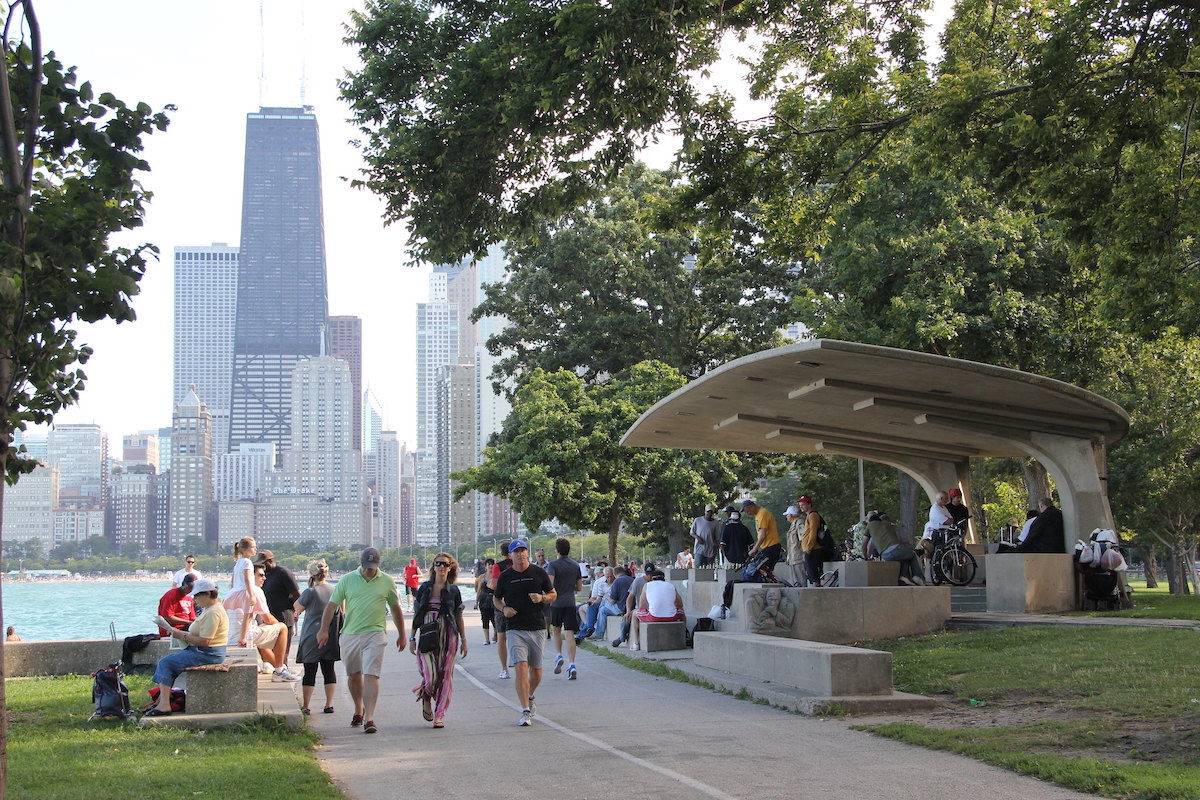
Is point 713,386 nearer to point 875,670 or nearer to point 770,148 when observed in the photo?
point 770,148

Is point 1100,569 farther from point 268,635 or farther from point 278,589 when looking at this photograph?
point 268,635

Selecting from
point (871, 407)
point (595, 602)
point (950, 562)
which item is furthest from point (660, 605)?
point (950, 562)

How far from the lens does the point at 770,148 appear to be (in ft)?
43.9

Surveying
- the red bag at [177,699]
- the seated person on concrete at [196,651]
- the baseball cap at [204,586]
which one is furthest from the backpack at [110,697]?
A: the baseball cap at [204,586]

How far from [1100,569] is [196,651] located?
13.6 m

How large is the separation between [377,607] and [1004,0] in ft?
33.4

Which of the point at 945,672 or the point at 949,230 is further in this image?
the point at 949,230

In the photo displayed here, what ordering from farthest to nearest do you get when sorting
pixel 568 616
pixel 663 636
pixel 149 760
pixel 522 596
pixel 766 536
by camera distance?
pixel 766 536 < pixel 663 636 < pixel 568 616 < pixel 522 596 < pixel 149 760

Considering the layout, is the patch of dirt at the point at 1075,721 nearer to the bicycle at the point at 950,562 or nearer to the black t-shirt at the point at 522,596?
the black t-shirt at the point at 522,596

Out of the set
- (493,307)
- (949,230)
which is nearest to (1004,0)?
(949,230)

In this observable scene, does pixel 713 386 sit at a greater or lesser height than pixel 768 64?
lesser

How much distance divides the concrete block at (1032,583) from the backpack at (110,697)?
503 inches

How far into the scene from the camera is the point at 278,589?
14922 millimetres

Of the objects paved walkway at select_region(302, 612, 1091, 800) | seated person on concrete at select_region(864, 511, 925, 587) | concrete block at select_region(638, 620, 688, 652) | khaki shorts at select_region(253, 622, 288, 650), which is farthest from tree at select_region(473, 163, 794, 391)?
paved walkway at select_region(302, 612, 1091, 800)
